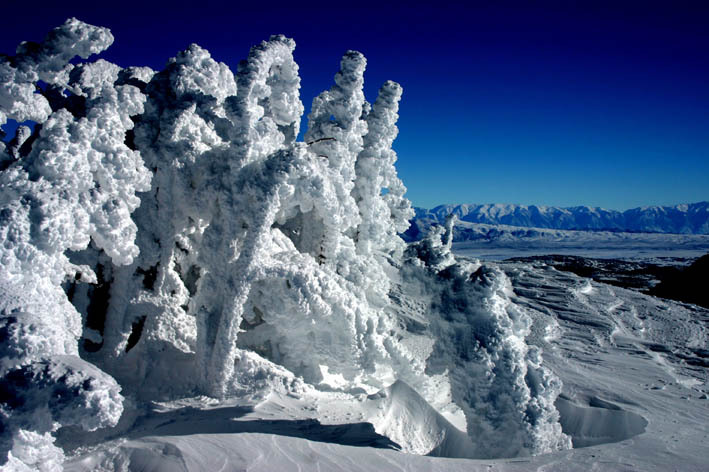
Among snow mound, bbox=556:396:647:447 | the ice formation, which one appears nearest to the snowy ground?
snow mound, bbox=556:396:647:447

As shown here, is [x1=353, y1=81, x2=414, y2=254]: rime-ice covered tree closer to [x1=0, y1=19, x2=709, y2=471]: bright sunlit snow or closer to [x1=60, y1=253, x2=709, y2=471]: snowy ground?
[x1=0, y1=19, x2=709, y2=471]: bright sunlit snow

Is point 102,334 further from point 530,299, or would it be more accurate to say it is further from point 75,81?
point 530,299

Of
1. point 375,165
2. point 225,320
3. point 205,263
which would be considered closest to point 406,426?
point 225,320

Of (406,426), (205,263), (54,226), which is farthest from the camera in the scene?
(406,426)

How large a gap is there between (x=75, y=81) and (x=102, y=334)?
3.94 meters

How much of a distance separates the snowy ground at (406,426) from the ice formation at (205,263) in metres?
0.42

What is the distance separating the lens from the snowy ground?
441cm

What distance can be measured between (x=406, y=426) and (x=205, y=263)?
3.88 meters

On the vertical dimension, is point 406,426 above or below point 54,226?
below

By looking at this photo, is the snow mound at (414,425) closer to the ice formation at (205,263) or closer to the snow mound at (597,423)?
the ice formation at (205,263)

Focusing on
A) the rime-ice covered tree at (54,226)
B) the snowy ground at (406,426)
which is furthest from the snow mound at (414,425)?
the rime-ice covered tree at (54,226)

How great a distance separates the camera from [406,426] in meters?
6.61

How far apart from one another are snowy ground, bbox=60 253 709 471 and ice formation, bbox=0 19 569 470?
416 millimetres

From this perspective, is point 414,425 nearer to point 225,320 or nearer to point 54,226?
point 225,320
